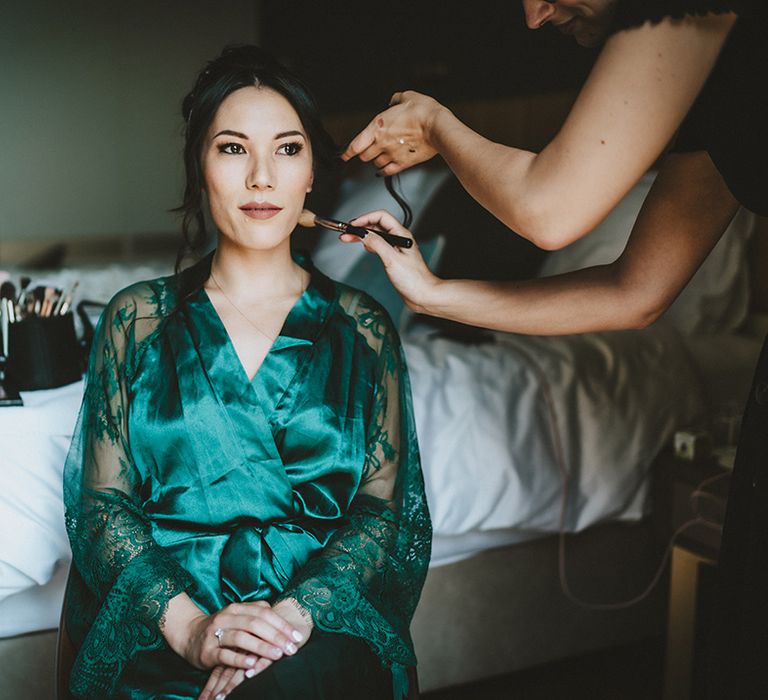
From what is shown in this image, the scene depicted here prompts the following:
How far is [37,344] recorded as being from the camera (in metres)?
1.55

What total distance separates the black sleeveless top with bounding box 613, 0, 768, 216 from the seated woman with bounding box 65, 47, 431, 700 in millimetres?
567

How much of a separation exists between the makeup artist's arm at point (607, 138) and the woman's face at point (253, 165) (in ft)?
1.20

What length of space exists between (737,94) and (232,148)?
2.27ft

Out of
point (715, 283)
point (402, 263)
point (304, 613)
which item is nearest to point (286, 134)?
point (402, 263)

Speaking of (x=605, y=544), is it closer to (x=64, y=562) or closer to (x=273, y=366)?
(x=273, y=366)

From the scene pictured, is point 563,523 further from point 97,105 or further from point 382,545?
point 97,105

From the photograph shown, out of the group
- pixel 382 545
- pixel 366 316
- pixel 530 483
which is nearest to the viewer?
pixel 382 545

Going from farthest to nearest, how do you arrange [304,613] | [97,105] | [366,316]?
[97,105] → [366,316] → [304,613]

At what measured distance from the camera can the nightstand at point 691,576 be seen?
162cm

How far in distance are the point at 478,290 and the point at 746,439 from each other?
42 centimetres

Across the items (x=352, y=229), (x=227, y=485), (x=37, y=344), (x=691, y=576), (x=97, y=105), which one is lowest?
(x=691, y=576)

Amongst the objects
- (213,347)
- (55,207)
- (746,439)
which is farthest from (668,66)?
(55,207)

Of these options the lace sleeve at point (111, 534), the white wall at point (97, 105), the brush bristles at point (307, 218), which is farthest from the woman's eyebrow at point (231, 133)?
the white wall at point (97, 105)

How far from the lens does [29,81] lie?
4.54 m
